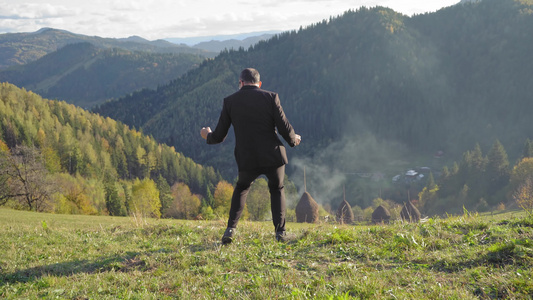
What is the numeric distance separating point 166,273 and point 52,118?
139 meters

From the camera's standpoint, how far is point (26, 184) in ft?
159

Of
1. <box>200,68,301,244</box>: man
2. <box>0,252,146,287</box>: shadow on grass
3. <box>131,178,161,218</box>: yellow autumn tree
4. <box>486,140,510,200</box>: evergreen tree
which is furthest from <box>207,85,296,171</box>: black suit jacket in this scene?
<box>486,140,510,200</box>: evergreen tree

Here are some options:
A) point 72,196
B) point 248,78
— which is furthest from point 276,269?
point 72,196

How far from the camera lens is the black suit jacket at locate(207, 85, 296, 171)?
7.30 meters

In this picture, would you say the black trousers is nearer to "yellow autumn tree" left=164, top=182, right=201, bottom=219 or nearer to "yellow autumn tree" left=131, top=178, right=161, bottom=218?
"yellow autumn tree" left=131, top=178, right=161, bottom=218

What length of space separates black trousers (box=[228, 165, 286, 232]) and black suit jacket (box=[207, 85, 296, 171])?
172 mm

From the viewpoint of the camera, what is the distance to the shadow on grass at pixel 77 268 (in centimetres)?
621

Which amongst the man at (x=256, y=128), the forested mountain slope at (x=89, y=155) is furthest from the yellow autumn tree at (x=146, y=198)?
the man at (x=256, y=128)

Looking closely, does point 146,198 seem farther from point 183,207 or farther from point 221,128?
point 221,128

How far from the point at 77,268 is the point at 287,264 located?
3.58 metres

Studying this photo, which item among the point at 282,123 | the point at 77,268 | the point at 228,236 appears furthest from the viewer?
the point at 228,236

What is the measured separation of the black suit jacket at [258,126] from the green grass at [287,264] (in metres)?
1.67

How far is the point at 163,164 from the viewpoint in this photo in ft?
450

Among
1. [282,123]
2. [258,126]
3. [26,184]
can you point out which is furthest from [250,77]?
[26,184]
